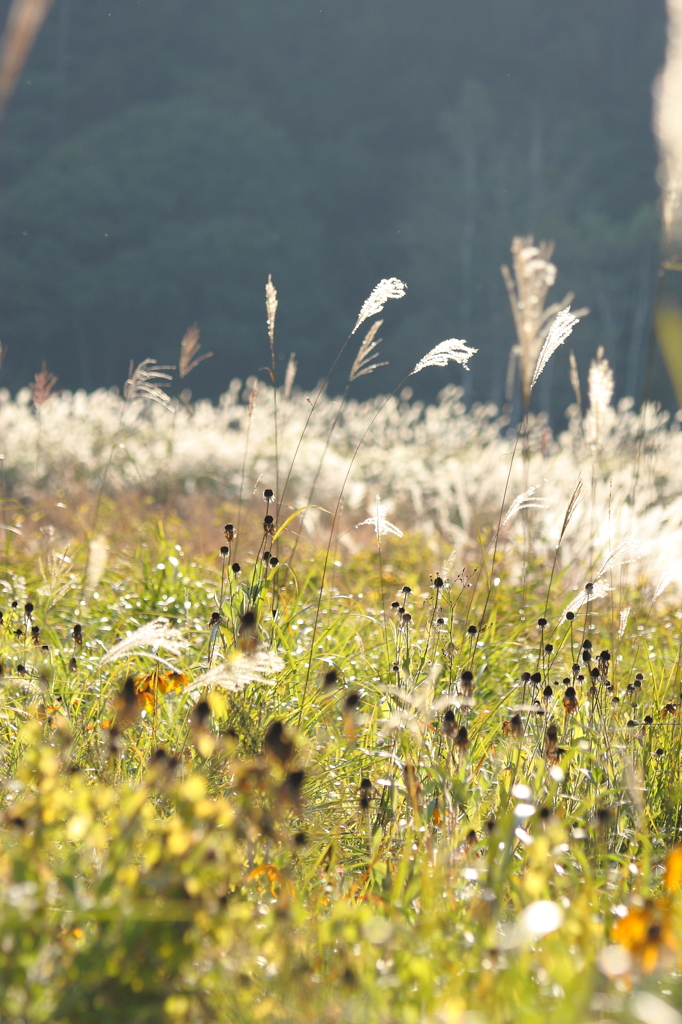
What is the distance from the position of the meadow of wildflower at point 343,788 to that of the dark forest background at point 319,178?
26.9 m

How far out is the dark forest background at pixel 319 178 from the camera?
3036 cm

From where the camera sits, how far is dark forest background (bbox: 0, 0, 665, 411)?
30.4 metres

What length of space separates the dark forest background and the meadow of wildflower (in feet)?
88.3

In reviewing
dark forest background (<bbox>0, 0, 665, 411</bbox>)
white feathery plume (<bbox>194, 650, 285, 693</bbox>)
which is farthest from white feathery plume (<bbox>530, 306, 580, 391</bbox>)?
dark forest background (<bbox>0, 0, 665, 411</bbox>)

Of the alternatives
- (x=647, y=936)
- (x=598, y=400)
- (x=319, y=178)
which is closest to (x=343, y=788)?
(x=647, y=936)

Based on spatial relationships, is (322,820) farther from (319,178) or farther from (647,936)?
(319,178)

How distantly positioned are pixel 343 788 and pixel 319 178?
34.8 m

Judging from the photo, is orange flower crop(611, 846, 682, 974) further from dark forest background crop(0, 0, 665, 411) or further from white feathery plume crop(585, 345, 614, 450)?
dark forest background crop(0, 0, 665, 411)

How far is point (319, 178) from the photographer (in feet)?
114

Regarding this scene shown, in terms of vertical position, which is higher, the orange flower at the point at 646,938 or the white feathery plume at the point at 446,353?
the white feathery plume at the point at 446,353

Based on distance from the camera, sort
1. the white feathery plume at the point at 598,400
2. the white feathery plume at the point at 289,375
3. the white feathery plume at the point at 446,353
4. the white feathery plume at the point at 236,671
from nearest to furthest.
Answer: the white feathery plume at the point at 236,671
the white feathery plume at the point at 446,353
the white feathery plume at the point at 598,400
the white feathery plume at the point at 289,375

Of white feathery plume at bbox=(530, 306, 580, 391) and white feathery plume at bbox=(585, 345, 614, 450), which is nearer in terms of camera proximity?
white feathery plume at bbox=(530, 306, 580, 391)

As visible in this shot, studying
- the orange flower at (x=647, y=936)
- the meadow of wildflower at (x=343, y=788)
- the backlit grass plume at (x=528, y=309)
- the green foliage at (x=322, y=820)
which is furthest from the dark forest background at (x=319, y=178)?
the orange flower at (x=647, y=936)

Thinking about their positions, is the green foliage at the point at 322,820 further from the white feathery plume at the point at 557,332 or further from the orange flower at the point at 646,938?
the white feathery plume at the point at 557,332
